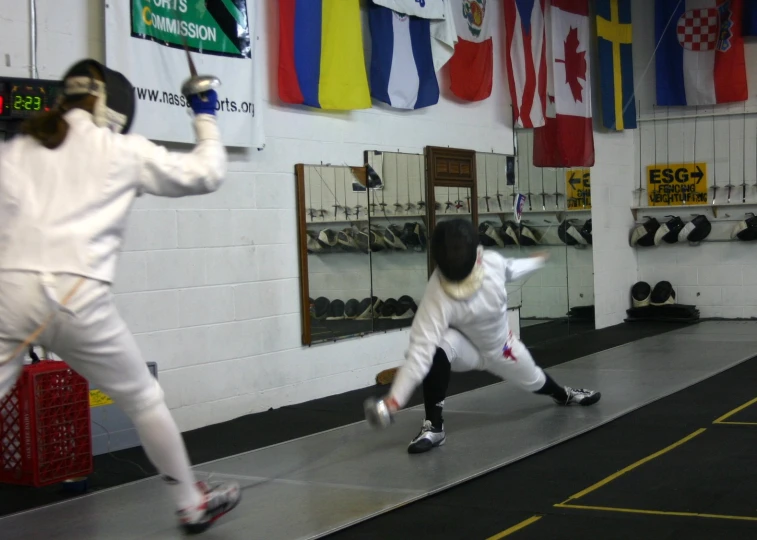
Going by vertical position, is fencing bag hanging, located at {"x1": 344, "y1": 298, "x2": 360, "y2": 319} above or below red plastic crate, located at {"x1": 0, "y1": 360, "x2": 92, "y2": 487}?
above

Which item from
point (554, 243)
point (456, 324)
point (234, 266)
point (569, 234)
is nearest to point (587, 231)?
point (569, 234)

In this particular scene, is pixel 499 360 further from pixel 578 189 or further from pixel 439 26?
pixel 578 189

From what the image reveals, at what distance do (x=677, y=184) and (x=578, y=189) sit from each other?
4.10ft

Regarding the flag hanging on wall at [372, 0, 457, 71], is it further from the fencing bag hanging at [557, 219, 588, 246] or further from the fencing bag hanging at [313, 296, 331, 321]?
the fencing bag hanging at [557, 219, 588, 246]

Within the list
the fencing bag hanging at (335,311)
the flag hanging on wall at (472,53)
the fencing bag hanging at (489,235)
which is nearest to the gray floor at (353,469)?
the fencing bag hanging at (335,311)

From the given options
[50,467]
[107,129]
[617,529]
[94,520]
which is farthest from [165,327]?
[617,529]

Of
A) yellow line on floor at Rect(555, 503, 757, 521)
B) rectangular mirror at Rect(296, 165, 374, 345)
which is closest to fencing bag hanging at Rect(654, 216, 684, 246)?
rectangular mirror at Rect(296, 165, 374, 345)

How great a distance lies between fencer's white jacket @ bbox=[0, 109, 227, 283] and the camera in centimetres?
220

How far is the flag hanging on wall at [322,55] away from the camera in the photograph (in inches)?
192

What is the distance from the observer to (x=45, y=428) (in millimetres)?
A: 3348

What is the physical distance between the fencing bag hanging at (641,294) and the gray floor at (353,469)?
3239 mm

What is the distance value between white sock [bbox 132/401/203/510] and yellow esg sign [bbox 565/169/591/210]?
5.81 metres

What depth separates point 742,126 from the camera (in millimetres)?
8250

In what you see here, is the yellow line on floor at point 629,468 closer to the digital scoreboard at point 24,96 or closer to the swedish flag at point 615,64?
the digital scoreboard at point 24,96
